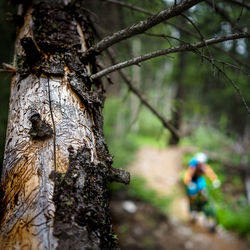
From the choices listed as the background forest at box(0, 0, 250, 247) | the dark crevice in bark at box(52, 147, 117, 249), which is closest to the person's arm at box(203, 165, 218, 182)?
the background forest at box(0, 0, 250, 247)

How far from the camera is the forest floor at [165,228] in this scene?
16.7ft

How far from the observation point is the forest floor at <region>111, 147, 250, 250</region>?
5086 mm

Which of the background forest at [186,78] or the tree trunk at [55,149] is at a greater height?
the background forest at [186,78]

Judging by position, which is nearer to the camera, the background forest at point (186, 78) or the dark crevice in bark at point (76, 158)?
the dark crevice in bark at point (76, 158)

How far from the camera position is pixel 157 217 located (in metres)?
6.14

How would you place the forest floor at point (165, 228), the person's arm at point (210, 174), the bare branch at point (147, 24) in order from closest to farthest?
1. the bare branch at point (147, 24)
2. the forest floor at point (165, 228)
3. the person's arm at point (210, 174)

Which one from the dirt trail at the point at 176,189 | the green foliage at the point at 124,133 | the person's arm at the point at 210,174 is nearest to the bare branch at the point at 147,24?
the green foliage at the point at 124,133

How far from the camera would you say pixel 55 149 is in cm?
121

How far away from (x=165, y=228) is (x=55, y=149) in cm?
569

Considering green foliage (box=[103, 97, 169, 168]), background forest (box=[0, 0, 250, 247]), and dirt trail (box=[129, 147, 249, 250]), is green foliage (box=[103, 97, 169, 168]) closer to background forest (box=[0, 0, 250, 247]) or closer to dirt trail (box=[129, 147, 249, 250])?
background forest (box=[0, 0, 250, 247])

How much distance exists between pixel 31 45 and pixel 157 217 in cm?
621

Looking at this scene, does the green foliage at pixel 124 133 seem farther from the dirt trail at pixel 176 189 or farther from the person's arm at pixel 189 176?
the person's arm at pixel 189 176

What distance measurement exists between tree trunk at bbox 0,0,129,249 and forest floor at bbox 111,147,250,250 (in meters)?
4.39

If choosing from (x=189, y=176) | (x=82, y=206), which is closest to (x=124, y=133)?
(x=189, y=176)
